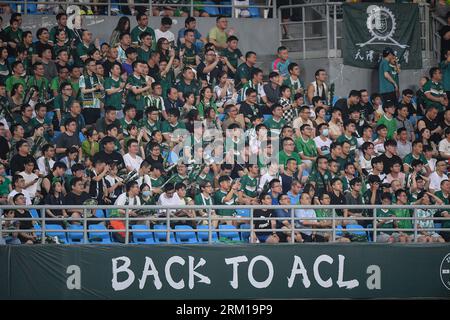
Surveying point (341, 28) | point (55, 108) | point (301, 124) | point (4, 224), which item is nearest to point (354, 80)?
point (341, 28)

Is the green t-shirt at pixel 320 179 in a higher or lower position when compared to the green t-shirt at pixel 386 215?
higher

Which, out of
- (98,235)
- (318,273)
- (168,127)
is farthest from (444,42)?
(98,235)

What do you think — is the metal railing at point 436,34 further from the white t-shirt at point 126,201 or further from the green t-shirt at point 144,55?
the white t-shirt at point 126,201

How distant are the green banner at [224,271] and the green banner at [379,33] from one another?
5.84m

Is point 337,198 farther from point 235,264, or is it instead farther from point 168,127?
point 168,127

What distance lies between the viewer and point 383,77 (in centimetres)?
2250

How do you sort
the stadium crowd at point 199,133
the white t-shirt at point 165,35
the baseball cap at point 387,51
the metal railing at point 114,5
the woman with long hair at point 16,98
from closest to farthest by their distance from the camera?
the stadium crowd at point 199,133
the woman with long hair at point 16,98
the white t-shirt at point 165,35
the metal railing at point 114,5
the baseball cap at point 387,51

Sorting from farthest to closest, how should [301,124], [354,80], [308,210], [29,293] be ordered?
[354,80] → [301,124] → [308,210] → [29,293]

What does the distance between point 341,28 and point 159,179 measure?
644 cm

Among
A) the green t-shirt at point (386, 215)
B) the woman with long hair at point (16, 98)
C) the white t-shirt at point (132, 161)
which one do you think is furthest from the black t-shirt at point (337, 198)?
the woman with long hair at point (16, 98)

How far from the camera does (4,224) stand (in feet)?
60.2

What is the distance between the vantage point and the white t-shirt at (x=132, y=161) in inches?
749
